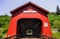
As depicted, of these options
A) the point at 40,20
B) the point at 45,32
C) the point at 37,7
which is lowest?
the point at 45,32

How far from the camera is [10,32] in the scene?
27.0 metres

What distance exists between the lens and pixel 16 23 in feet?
88.8

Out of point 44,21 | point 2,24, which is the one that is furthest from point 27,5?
point 2,24

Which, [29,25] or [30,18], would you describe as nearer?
[30,18]

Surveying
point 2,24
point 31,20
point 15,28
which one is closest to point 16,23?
point 15,28

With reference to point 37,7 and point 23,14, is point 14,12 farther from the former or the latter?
point 37,7

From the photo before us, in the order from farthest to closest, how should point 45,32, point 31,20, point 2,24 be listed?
point 2,24, point 31,20, point 45,32

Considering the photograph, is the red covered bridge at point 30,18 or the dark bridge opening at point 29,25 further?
the dark bridge opening at point 29,25

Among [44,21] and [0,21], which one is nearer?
[44,21]

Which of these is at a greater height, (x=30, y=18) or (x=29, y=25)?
(x=30, y=18)

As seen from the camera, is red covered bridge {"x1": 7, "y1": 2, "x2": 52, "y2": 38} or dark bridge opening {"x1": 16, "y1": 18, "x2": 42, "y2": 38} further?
dark bridge opening {"x1": 16, "y1": 18, "x2": 42, "y2": 38}

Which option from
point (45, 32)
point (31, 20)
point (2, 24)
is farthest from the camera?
point (2, 24)

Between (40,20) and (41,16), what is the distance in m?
0.67

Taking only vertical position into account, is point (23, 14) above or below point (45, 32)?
above
